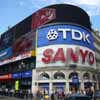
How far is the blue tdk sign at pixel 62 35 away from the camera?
2231 inches

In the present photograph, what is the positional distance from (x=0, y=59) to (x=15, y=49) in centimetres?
1250

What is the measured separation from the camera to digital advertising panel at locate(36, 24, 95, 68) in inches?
2208

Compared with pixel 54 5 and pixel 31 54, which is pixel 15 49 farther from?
pixel 54 5

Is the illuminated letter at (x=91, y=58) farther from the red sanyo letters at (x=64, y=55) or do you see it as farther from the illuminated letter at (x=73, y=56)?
the illuminated letter at (x=73, y=56)

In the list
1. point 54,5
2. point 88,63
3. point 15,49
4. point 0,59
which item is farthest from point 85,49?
point 0,59

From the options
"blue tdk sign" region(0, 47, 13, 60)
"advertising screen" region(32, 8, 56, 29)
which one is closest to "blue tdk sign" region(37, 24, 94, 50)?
"advertising screen" region(32, 8, 56, 29)

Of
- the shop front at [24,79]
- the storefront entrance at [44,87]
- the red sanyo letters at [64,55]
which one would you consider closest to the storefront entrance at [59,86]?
the storefront entrance at [44,87]

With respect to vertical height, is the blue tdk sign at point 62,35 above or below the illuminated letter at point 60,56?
above

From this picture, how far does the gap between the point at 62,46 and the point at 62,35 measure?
2.17m

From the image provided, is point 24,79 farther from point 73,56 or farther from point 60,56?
point 73,56

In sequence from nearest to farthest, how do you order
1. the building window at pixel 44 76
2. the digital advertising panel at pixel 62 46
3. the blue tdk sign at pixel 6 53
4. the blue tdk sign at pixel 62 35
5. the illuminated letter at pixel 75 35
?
the digital advertising panel at pixel 62 46 → the blue tdk sign at pixel 62 35 → the building window at pixel 44 76 → the illuminated letter at pixel 75 35 → the blue tdk sign at pixel 6 53

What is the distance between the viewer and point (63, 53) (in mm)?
56156

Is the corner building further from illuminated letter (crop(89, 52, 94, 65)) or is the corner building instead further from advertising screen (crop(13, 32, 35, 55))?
advertising screen (crop(13, 32, 35, 55))

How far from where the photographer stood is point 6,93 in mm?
65750
